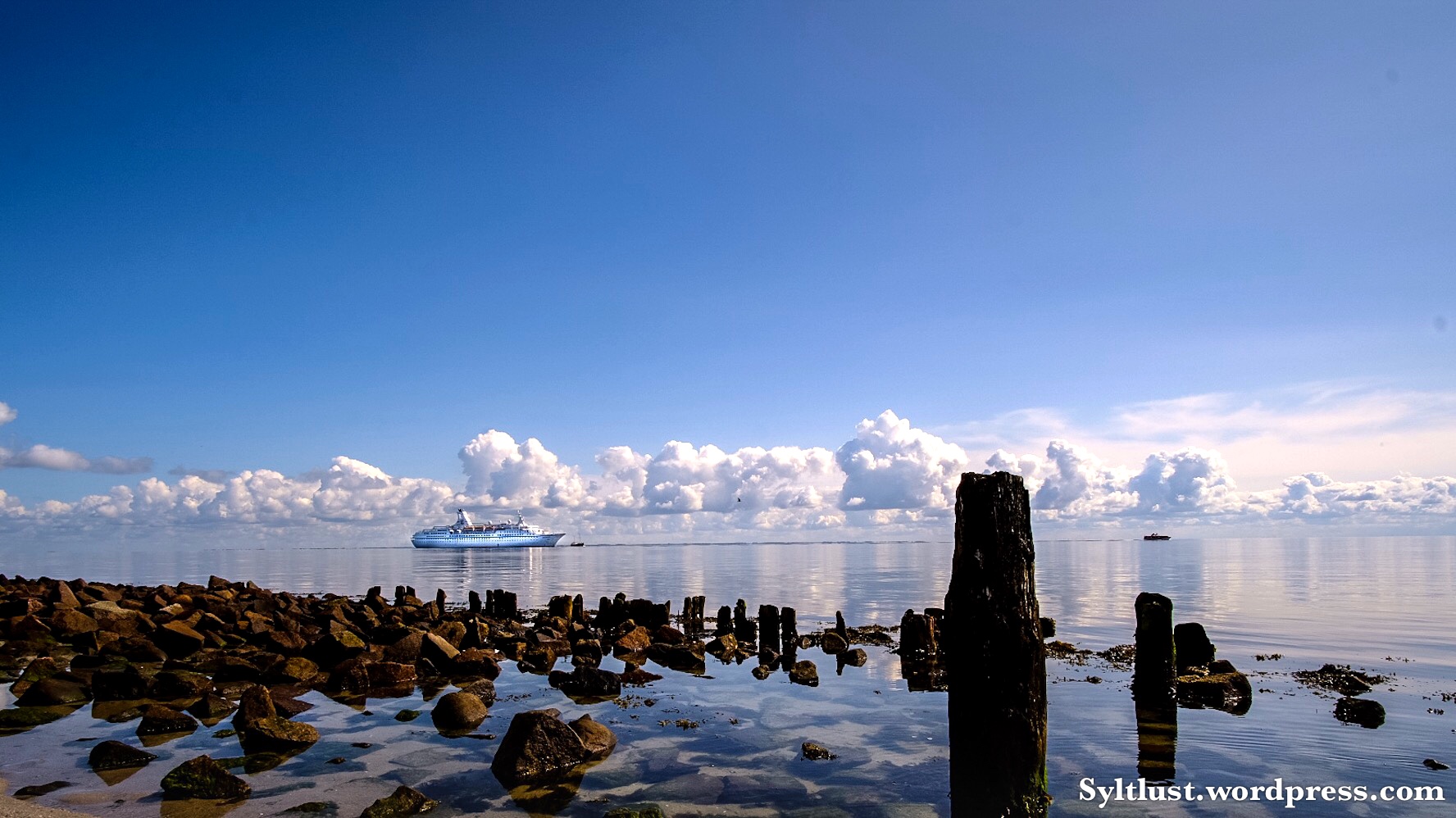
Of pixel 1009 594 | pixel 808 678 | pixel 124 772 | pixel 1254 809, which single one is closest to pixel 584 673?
pixel 808 678

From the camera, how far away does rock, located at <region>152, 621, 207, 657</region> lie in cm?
2055

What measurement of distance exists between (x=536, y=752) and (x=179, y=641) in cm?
1441

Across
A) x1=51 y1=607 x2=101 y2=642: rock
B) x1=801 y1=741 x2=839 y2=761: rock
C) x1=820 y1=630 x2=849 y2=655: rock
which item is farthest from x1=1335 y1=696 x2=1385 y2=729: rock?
x1=51 y1=607 x2=101 y2=642: rock

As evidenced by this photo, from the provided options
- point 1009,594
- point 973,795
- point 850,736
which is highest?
point 1009,594

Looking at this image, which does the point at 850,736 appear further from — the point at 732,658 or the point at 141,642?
the point at 141,642

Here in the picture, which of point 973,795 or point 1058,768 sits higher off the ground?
point 973,795

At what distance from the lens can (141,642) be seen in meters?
20.2

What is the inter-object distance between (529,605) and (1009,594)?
120 feet

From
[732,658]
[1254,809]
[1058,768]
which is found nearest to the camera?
[1254,809]

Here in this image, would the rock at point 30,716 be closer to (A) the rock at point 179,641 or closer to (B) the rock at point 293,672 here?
(B) the rock at point 293,672

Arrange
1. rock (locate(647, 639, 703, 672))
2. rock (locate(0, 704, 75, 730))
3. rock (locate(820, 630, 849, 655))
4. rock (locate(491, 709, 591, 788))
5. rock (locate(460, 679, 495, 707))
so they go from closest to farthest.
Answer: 1. rock (locate(491, 709, 591, 788))
2. rock (locate(0, 704, 75, 730))
3. rock (locate(460, 679, 495, 707))
4. rock (locate(647, 639, 703, 672))
5. rock (locate(820, 630, 849, 655))

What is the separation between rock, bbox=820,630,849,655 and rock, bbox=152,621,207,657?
55.8 feet

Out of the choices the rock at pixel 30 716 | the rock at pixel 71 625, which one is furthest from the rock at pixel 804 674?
the rock at pixel 71 625

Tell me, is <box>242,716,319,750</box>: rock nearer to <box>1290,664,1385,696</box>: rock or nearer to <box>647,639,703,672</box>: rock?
<box>647,639,703,672</box>: rock
